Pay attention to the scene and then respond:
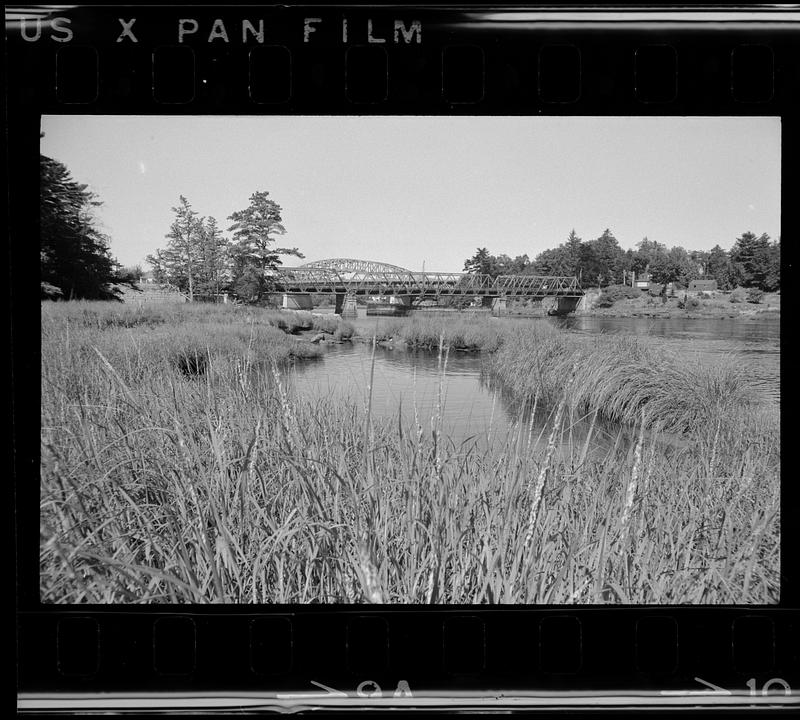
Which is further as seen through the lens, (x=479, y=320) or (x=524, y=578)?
(x=479, y=320)

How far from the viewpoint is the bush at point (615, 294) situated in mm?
1885

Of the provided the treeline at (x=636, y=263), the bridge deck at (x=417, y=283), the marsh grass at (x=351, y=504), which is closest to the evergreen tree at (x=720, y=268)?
the treeline at (x=636, y=263)

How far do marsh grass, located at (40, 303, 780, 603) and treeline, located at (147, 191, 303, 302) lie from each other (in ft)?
0.69

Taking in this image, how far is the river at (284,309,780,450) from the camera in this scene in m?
1.88

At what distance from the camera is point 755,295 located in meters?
1.60

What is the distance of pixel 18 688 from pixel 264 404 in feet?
3.83

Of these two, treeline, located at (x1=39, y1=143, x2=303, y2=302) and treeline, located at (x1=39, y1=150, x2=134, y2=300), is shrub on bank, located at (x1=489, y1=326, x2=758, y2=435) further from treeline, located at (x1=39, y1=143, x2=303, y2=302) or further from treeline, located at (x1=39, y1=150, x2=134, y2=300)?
treeline, located at (x1=39, y1=150, x2=134, y2=300)

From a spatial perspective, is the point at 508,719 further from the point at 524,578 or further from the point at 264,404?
the point at 264,404

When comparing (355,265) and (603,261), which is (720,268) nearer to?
(603,261)

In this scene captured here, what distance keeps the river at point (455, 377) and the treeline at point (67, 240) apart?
87cm

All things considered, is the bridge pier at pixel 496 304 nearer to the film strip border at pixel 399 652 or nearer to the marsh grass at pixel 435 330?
the marsh grass at pixel 435 330
